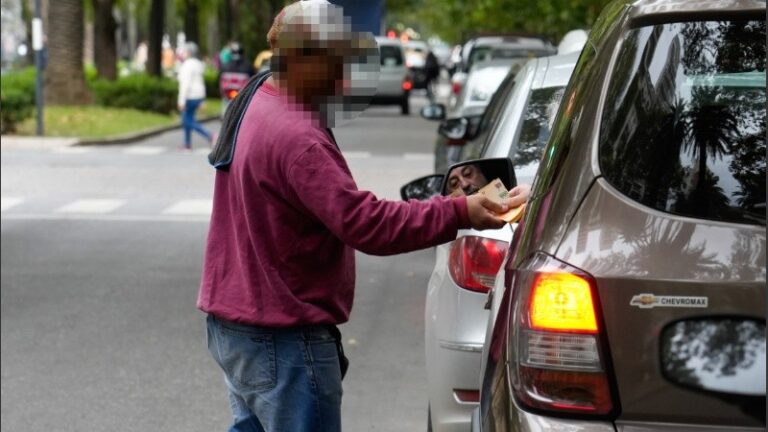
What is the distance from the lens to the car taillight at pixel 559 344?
2.94 meters

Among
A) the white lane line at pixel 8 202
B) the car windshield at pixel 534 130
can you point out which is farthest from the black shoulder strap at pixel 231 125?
the white lane line at pixel 8 202

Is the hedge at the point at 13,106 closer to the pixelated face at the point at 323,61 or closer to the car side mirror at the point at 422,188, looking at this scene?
the car side mirror at the point at 422,188

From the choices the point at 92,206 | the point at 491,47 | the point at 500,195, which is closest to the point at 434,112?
the point at 92,206

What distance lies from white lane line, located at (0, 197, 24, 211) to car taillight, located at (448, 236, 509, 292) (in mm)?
10578

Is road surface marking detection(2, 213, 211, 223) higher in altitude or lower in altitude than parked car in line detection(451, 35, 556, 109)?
lower

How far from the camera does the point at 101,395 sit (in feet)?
23.5

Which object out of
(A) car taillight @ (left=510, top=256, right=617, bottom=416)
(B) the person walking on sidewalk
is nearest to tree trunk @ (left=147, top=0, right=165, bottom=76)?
(B) the person walking on sidewalk

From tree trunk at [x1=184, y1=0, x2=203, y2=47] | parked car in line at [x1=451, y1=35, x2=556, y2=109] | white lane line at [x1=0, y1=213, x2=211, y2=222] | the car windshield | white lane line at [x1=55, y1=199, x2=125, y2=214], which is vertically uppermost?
the car windshield

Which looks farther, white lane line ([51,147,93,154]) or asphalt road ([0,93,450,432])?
white lane line ([51,147,93,154])

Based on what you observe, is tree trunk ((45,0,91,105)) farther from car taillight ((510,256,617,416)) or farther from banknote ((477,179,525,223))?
car taillight ((510,256,617,416))

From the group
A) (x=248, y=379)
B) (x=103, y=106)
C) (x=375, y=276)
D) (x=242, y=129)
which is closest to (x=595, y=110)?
(x=242, y=129)

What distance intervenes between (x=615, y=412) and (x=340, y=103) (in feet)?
3.71

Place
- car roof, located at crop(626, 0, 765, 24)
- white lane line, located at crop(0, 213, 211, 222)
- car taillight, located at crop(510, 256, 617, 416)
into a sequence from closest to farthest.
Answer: car taillight, located at crop(510, 256, 617, 416) → car roof, located at crop(626, 0, 765, 24) → white lane line, located at crop(0, 213, 211, 222)

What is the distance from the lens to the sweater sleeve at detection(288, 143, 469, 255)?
3.51m
